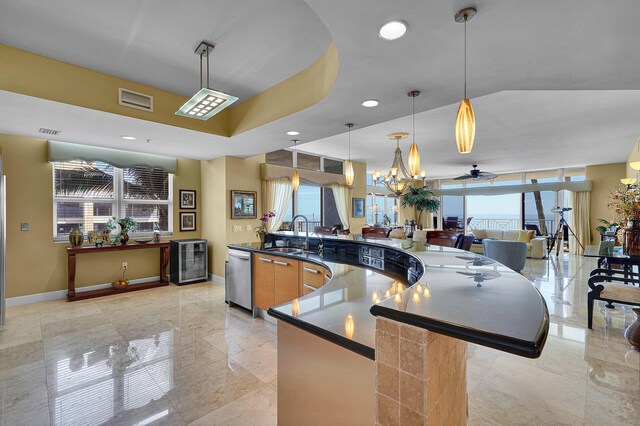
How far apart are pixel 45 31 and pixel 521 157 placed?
8859 millimetres

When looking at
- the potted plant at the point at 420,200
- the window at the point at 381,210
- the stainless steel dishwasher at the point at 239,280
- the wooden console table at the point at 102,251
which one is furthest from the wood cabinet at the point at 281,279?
the potted plant at the point at 420,200

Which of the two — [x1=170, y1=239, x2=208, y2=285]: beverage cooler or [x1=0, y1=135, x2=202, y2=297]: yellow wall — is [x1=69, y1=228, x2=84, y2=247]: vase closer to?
[x1=0, y1=135, x2=202, y2=297]: yellow wall

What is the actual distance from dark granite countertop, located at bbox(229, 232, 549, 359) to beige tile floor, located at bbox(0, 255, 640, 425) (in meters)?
1.04

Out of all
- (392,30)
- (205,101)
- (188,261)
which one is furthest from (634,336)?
(188,261)

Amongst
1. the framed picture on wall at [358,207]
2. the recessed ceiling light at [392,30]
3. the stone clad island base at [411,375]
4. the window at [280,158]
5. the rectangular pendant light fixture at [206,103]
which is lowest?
the stone clad island base at [411,375]

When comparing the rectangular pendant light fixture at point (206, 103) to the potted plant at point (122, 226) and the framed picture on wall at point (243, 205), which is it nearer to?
the framed picture on wall at point (243, 205)

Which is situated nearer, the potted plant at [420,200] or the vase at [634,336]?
the vase at [634,336]

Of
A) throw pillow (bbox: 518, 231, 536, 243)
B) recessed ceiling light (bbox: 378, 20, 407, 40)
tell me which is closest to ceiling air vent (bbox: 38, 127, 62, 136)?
recessed ceiling light (bbox: 378, 20, 407, 40)

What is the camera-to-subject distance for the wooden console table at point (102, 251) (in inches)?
171

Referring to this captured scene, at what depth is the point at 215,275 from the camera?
556 centimetres

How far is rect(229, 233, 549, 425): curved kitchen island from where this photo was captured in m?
0.77

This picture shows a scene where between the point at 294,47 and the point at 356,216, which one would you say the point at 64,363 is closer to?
the point at 294,47

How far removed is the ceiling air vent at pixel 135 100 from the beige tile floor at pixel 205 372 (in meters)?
2.46

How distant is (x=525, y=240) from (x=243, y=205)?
7.47m
